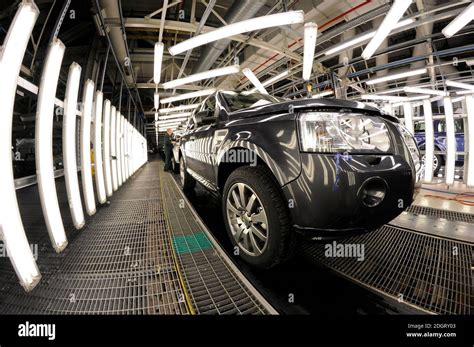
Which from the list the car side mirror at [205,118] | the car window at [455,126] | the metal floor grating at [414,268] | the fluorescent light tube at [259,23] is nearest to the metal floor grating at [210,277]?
the metal floor grating at [414,268]

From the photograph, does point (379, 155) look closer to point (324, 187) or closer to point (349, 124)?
point (349, 124)

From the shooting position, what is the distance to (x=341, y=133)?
1236 mm

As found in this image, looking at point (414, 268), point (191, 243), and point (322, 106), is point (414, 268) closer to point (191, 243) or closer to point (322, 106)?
point (322, 106)

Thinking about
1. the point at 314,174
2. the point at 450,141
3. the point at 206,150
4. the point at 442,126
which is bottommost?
the point at 314,174

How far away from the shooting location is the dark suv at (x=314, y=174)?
1141 mm

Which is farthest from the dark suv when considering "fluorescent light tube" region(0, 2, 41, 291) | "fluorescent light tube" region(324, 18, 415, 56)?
"fluorescent light tube" region(324, 18, 415, 56)

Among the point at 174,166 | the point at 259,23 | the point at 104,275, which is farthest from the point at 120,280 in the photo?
the point at 174,166

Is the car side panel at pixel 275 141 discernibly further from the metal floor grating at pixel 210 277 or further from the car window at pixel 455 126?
the car window at pixel 455 126

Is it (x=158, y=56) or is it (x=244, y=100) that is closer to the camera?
(x=244, y=100)

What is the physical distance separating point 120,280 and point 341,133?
6.35 ft

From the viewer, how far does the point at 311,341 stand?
1.05m

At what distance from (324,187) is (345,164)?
0.62 feet

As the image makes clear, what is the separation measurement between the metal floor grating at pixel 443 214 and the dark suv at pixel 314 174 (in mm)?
1861

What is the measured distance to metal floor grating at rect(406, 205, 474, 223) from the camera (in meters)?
2.47
